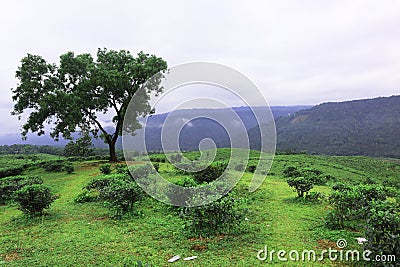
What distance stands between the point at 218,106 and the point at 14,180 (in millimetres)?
11502

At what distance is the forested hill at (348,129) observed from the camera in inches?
3066

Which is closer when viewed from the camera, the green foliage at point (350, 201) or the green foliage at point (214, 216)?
the green foliage at point (214, 216)

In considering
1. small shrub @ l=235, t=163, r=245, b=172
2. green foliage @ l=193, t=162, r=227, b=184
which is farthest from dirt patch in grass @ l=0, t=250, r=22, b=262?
small shrub @ l=235, t=163, r=245, b=172

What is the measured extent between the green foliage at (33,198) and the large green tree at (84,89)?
39.1ft

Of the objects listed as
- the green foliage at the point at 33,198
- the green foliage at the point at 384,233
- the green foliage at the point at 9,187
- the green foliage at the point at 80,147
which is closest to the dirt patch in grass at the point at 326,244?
the green foliage at the point at 384,233

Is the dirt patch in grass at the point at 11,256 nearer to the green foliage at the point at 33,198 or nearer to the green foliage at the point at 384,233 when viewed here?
the green foliage at the point at 33,198

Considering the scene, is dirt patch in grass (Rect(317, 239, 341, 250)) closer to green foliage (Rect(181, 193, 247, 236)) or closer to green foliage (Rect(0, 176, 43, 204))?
green foliage (Rect(181, 193, 247, 236))

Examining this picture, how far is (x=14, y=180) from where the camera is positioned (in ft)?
43.0

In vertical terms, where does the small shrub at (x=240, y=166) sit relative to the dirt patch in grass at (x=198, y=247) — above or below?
above

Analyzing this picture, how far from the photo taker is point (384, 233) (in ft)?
16.7

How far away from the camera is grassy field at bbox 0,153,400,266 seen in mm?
6074

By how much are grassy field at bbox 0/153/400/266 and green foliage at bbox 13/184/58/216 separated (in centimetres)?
36

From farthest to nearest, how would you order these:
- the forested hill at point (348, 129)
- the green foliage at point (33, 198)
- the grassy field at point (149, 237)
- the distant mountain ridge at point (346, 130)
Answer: the forested hill at point (348, 129) < the distant mountain ridge at point (346, 130) < the green foliage at point (33, 198) < the grassy field at point (149, 237)

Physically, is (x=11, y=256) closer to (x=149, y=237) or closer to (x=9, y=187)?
(x=149, y=237)
